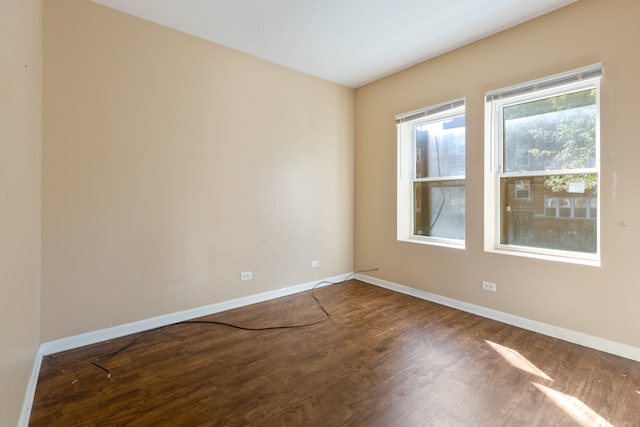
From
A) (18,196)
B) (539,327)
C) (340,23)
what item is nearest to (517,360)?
(539,327)

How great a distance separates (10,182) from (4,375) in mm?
861

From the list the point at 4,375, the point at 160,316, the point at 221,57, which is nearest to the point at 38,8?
the point at 221,57

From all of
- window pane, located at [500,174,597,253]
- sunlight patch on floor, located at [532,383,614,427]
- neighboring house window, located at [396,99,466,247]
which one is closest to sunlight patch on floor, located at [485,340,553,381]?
sunlight patch on floor, located at [532,383,614,427]

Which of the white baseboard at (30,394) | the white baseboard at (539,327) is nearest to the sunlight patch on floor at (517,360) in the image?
the white baseboard at (539,327)

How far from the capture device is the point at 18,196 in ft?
5.17

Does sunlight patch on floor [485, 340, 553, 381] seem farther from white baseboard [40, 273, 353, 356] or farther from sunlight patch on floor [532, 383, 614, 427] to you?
white baseboard [40, 273, 353, 356]

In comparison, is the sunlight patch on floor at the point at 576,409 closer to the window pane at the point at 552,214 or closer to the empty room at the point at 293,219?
the empty room at the point at 293,219

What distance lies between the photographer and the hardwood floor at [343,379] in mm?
1720

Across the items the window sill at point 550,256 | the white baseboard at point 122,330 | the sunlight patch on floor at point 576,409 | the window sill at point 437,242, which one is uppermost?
the window sill at point 437,242

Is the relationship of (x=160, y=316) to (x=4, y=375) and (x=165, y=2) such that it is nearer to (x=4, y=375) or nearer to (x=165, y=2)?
(x=4, y=375)

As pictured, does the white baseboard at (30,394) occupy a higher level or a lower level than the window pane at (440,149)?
lower

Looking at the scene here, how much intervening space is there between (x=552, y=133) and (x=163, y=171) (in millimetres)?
3807

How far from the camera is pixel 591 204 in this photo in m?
2.60

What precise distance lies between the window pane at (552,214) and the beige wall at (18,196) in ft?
12.7
